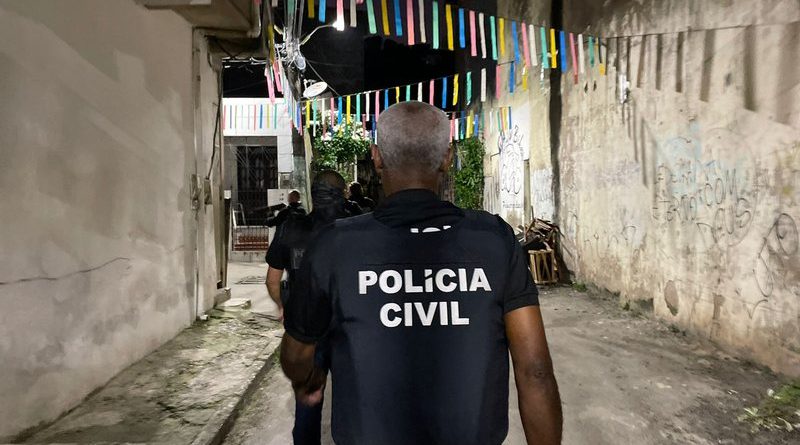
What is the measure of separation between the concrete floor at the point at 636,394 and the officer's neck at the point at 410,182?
2.54 metres

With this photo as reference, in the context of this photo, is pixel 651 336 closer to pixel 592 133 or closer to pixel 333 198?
pixel 592 133

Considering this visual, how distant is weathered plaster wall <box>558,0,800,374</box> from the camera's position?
4648 mm

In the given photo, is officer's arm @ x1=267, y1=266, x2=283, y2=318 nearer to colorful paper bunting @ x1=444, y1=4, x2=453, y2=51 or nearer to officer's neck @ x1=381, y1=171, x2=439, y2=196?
officer's neck @ x1=381, y1=171, x2=439, y2=196

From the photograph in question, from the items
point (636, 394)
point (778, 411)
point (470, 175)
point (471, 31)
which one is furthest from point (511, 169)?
point (778, 411)

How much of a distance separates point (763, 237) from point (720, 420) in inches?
73.6

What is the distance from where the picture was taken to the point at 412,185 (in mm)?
1478

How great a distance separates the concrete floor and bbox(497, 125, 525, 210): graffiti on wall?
252 inches

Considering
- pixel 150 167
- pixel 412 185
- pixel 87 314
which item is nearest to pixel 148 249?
pixel 150 167

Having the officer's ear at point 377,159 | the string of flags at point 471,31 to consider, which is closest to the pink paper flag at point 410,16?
the string of flags at point 471,31

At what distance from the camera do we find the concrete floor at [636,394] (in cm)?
367

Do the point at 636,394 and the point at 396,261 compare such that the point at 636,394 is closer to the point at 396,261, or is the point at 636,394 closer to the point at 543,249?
the point at 396,261

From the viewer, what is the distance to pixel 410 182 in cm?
148

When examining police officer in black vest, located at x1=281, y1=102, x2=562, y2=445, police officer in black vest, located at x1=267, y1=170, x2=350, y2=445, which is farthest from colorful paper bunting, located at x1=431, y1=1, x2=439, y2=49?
police officer in black vest, located at x1=281, y1=102, x2=562, y2=445

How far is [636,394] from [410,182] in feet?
12.6
